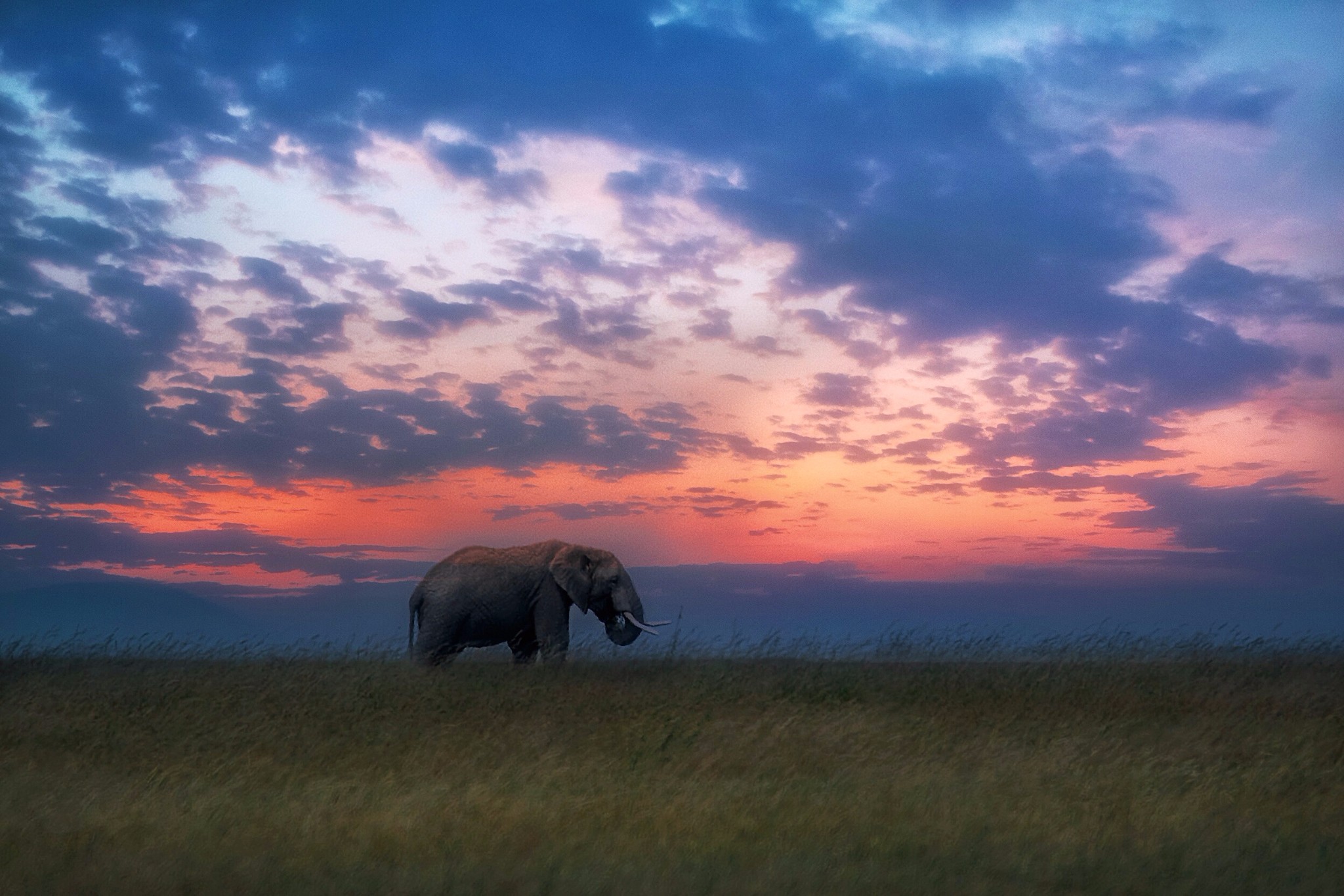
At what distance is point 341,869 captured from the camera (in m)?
5.96

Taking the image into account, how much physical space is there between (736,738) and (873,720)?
1.95 metres

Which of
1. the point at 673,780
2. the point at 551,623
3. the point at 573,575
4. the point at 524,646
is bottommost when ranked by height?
the point at 673,780

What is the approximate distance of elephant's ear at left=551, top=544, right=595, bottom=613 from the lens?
16656mm

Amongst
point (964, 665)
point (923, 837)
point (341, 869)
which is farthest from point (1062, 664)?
point (341, 869)

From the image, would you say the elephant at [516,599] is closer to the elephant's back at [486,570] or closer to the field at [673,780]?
the elephant's back at [486,570]

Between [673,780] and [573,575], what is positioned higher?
[573,575]

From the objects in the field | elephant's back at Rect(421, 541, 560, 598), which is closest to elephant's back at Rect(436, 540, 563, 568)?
elephant's back at Rect(421, 541, 560, 598)

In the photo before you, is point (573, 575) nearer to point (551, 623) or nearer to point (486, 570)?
point (551, 623)

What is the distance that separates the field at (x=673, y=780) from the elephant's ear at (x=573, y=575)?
7.73 ft

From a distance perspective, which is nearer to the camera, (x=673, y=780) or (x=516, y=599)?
(x=673, y=780)

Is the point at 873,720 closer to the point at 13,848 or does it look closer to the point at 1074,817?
the point at 1074,817

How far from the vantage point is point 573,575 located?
1667 centimetres

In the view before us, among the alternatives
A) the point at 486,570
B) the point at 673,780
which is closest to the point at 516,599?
the point at 486,570

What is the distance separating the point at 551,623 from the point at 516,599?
2.22 feet
